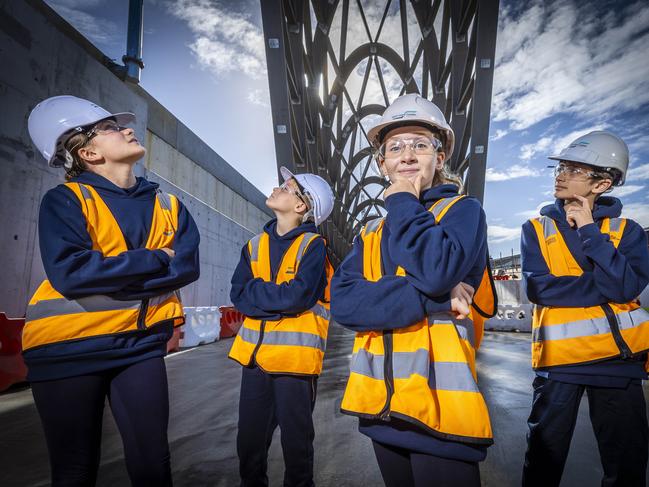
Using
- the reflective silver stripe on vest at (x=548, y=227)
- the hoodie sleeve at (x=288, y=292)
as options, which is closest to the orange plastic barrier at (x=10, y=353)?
the hoodie sleeve at (x=288, y=292)

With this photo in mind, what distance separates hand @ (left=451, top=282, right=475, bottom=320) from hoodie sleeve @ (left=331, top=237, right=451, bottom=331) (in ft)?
0.08

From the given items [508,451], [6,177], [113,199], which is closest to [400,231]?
[113,199]

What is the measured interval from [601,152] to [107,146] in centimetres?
287

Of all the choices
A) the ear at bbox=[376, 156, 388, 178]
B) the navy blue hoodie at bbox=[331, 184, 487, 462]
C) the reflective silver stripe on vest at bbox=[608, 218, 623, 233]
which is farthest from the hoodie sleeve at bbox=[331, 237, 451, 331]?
the reflective silver stripe on vest at bbox=[608, 218, 623, 233]

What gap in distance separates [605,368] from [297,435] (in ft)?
5.58

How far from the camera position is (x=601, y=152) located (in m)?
2.21

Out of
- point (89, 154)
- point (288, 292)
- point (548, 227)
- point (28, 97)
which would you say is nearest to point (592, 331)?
point (548, 227)

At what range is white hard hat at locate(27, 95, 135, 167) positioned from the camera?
1.81m

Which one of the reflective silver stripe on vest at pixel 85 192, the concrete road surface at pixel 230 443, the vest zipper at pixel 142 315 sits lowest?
the concrete road surface at pixel 230 443

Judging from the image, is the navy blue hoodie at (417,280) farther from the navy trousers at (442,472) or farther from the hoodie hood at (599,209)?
the hoodie hood at (599,209)

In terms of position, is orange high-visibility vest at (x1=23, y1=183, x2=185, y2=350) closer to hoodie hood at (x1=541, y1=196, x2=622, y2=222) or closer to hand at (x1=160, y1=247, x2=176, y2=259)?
hand at (x1=160, y1=247, x2=176, y2=259)

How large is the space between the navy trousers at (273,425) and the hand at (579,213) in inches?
71.9

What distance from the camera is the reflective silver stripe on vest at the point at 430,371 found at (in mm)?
1114

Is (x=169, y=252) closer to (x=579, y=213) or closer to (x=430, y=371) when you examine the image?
(x=430, y=371)
